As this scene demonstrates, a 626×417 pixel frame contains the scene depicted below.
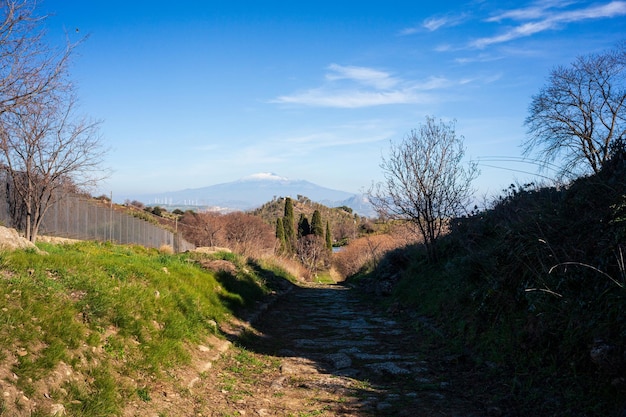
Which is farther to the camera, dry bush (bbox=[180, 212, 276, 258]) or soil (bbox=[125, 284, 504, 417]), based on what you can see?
dry bush (bbox=[180, 212, 276, 258])

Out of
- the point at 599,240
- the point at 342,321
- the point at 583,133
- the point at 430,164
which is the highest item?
the point at 583,133

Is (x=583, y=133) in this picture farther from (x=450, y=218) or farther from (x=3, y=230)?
(x=3, y=230)

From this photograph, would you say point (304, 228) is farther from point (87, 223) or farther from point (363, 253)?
point (87, 223)

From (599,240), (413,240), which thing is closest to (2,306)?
(599,240)

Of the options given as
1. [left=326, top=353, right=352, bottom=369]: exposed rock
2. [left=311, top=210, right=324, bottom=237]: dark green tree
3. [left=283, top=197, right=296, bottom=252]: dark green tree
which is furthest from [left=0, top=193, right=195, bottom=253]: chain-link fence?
[left=311, top=210, right=324, bottom=237]: dark green tree

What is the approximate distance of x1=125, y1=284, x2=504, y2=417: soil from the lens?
462 centimetres

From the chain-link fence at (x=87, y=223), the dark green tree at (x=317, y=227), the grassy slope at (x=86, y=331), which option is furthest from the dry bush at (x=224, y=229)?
the grassy slope at (x=86, y=331)

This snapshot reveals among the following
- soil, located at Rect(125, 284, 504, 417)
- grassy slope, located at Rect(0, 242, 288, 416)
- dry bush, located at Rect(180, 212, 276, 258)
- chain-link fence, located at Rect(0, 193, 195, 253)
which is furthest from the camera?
dry bush, located at Rect(180, 212, 276, 258)

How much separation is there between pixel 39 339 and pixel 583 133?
990 inches

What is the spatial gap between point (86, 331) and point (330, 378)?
2.72 meters

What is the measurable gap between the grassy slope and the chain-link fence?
47.9 ft

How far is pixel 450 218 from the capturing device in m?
13.2

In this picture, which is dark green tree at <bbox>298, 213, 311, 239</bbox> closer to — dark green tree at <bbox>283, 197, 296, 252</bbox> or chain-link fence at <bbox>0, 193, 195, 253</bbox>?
dark green tree at <bbox>283, 197, 296, 252</bbox>

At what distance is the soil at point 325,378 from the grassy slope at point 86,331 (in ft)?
1.05
